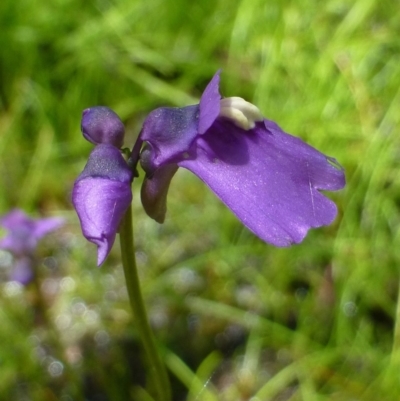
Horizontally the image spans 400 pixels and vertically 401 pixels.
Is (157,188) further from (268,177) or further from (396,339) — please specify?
(396,339)

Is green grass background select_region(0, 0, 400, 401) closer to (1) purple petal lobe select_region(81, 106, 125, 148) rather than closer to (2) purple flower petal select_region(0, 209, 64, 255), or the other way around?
(2) purple flower petal select_region(0, 209, 64, 255)

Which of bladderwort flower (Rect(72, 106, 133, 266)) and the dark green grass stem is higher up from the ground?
bladderwort flower (Rect(72, 106, 133, 266))

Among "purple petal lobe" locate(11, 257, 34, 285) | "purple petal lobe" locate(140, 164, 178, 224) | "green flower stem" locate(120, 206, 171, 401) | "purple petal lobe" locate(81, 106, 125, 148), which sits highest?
"purple petal lobe" locate(81, 106, 125, 148)

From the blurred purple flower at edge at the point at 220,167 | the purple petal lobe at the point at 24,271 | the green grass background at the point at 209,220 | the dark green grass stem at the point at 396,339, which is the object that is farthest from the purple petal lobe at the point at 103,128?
the dark green grass stem at the point at 396,339

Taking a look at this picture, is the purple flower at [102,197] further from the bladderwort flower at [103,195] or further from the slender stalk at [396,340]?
the slender stalk at [396,340]

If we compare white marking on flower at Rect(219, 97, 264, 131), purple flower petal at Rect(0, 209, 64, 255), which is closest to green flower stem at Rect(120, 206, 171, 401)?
white marking on flower at Rect(219, 97, 264, 131)

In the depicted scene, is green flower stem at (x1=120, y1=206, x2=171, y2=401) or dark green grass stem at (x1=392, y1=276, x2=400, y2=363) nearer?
green flower stem at (x1=120, y1=206, x2=171, y2=401)

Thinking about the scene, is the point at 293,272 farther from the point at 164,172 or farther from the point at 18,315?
the point at 164,172

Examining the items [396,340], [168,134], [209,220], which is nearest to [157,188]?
[168,134]
